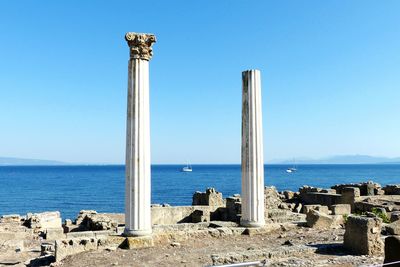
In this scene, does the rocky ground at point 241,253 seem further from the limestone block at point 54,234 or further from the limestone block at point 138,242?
the limestone block at point 54,234

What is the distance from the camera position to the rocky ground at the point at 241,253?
27.6 ft

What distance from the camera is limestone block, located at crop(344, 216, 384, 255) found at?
903cm

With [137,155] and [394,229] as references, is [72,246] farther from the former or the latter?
[394,229]

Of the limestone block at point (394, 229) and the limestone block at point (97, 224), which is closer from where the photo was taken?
the limestone block at point (394, 229)

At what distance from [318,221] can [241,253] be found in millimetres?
4675

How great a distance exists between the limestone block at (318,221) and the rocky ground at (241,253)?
0.90 m

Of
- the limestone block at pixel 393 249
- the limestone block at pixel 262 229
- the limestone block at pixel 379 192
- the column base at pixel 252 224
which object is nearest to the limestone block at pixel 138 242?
the limestone block at pixel 262 229

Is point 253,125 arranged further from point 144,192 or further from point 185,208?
point 185,208

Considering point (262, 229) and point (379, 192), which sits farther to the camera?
point (379, 192)

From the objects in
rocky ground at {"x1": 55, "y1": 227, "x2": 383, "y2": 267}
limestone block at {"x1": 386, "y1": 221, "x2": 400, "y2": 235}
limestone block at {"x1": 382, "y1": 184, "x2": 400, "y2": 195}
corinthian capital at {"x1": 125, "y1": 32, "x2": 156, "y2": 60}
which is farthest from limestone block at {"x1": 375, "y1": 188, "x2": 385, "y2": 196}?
corinthian capital at {"x1": 125, "y1": 32, "x2": 156, "y2": 60}

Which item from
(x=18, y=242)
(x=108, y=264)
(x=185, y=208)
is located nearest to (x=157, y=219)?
(x=185, y=208)

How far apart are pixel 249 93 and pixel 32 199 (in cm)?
5718

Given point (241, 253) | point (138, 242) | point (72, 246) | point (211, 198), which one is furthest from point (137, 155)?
point (211, 198)

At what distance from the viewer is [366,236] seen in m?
9.02
